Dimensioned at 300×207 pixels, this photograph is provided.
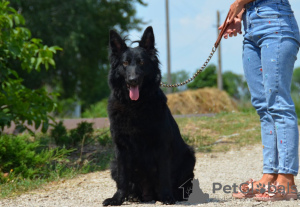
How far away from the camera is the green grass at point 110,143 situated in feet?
19.1

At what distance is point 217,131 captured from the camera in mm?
9570

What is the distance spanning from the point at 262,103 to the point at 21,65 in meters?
4.01

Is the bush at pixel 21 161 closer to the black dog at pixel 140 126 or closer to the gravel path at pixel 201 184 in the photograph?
the gravel path at pixel 201 184

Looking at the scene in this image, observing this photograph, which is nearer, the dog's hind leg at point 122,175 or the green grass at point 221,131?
the dog's hind leg at point 122,175

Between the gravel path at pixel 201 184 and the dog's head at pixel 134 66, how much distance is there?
114cm

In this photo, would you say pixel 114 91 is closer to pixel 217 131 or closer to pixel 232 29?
pixel 232 29

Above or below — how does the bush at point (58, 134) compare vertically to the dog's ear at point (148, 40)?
below

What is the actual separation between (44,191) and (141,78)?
2.22 meters

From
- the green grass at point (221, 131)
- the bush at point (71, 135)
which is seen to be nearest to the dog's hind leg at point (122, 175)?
the bush at point (71, 135)

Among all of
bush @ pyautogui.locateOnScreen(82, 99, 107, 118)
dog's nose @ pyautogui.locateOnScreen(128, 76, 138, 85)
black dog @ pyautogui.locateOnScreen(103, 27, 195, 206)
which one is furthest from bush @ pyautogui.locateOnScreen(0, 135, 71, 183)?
bush @ pyautogui.locateOnScreen(82, 99, 107, 118)

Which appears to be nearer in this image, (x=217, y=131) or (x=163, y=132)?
(x=163, y=132)

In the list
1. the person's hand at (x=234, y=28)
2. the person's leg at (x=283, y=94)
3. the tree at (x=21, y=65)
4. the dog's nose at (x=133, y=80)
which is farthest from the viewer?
the tree at (x=21, y=65)

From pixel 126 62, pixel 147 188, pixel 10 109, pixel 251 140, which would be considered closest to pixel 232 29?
pixel 126 62

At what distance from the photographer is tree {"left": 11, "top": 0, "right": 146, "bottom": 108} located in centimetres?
1794
